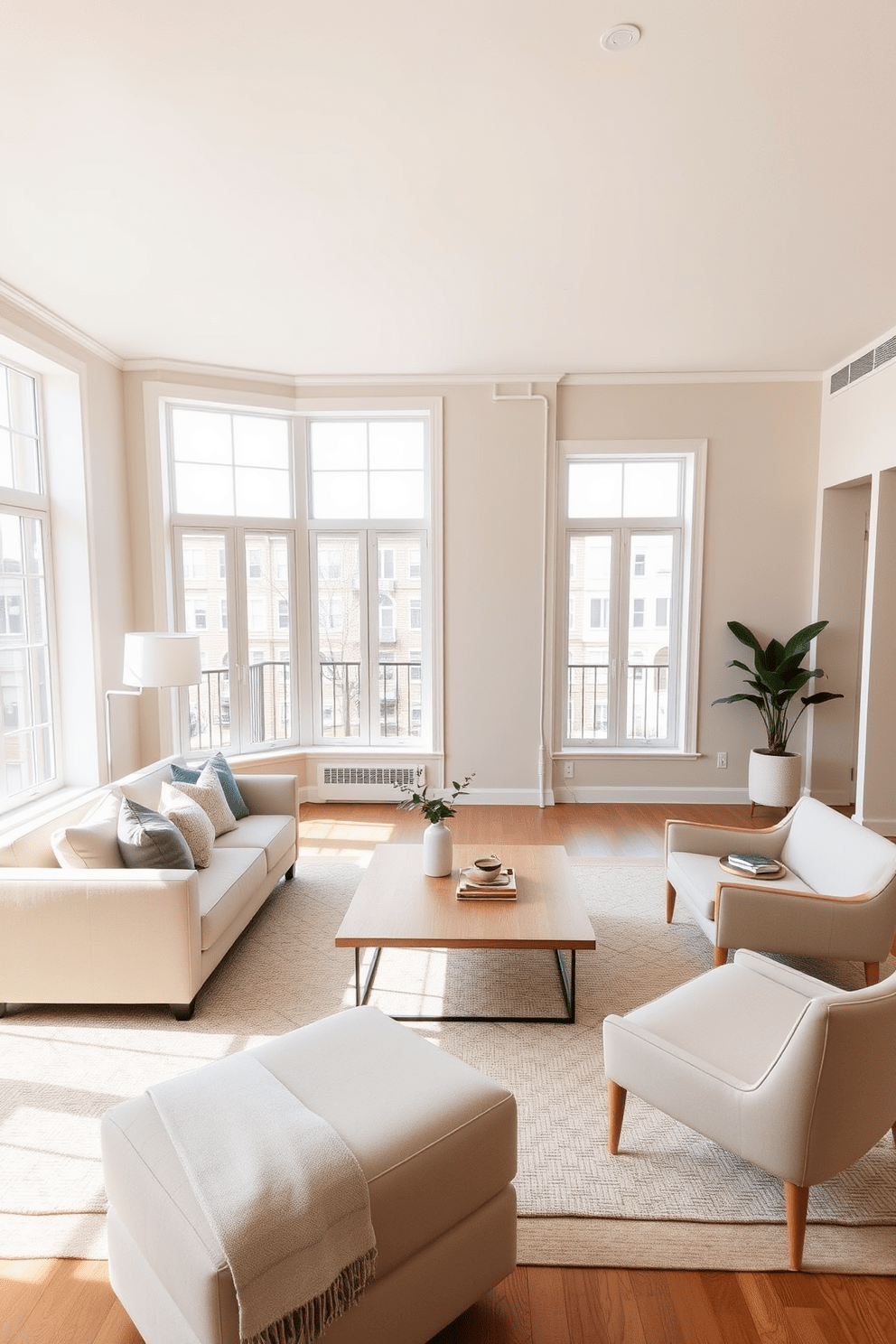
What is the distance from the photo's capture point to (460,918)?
3.07 metres

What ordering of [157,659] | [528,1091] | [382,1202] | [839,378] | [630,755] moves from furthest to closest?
[630,755] < [839,378] < [157,659] < [528,1091] < [382,1202]

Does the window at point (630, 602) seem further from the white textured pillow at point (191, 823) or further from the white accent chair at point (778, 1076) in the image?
the white accent chair at point (778, 1076)

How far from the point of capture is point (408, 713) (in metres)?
6.15

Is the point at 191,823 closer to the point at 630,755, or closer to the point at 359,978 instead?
the point at 359,978

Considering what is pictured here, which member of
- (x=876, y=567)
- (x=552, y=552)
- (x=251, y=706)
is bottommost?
(x=251, y=706)

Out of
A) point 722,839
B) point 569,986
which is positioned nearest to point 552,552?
point 722,839

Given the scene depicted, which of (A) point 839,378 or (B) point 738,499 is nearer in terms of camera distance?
(A) point 839,378

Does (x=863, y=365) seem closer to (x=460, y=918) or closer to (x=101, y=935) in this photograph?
(x=460, y=918)

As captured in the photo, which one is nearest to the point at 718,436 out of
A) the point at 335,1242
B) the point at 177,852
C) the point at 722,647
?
the point at 722,647

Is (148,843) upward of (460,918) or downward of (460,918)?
upward

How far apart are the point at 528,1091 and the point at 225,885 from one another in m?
1.53

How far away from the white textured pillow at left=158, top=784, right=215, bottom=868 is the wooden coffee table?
76 centimetres

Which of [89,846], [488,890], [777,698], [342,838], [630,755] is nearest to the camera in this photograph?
[89,846]

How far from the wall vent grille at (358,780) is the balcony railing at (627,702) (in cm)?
131
